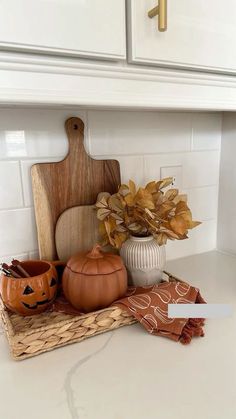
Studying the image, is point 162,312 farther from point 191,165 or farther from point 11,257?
point 191,165

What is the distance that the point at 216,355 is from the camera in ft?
1.79

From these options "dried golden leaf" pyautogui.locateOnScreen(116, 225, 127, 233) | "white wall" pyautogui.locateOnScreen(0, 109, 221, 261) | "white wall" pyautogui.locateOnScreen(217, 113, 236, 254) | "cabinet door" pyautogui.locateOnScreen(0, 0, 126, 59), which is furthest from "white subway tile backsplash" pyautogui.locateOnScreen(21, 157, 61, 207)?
"white wall" pyautogui.locateOnScreen(217, 113, 236, 254)

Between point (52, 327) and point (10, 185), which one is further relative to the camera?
point (10, 185)

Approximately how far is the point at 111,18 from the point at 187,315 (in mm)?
561

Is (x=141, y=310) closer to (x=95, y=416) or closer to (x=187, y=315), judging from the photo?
(x=187, y=315)

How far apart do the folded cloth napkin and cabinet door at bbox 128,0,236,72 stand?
45 cm

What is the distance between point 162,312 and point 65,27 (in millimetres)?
531

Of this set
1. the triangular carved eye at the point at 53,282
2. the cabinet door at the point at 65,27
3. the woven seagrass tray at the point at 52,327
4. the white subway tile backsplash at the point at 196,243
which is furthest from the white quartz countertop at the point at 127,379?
the cabinet door at the point at 65,27

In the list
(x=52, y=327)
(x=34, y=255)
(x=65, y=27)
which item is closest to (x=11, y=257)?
(x=34, y=255)

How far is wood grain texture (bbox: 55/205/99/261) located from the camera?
29.6 inches

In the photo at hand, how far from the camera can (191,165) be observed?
3.31 feet

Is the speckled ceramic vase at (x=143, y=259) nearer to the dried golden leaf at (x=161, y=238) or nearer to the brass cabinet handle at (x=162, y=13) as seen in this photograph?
the dried golden leaf at (x=161, y=238)

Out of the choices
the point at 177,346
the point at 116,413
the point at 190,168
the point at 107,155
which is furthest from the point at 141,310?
the point at 190,168

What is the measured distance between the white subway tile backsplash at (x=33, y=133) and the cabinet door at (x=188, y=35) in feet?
0.97
